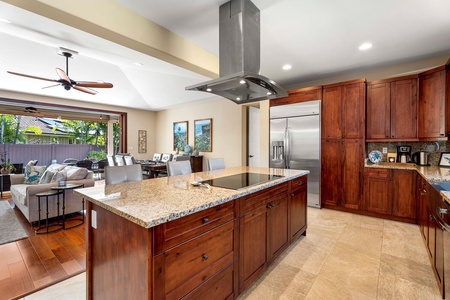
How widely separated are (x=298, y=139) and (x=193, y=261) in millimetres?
3543

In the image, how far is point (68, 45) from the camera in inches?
132

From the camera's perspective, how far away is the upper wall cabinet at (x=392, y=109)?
3412 mm

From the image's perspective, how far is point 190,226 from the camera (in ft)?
4.11

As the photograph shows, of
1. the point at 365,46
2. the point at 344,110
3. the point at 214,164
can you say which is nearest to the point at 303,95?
the point at 344,110

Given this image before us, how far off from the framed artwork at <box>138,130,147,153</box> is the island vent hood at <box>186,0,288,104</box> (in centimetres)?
649

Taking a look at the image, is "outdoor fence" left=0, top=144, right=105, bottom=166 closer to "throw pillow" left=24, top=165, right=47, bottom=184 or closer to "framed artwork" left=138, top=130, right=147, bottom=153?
"framed artwork" left=138, top=130, right=147, bottom=153

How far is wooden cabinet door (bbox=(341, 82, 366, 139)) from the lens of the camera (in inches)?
145

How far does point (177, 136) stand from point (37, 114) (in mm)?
4842

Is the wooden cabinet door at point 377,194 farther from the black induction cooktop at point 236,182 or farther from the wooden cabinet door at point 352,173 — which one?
the black induction cooktop at point 236,182

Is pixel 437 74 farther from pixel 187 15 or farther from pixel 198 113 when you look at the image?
pixel 198 113

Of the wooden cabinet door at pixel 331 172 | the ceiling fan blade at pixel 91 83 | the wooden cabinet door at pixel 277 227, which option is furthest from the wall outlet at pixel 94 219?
the wooden cabinet door at pixel 331 172

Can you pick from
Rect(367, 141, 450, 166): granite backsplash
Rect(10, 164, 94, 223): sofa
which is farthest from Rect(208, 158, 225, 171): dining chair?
Rect(367, 141, 450, 166): granite backsplash

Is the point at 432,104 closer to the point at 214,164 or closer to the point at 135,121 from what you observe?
the point at 214,164

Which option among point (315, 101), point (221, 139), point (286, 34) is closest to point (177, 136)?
point (221, 139)
